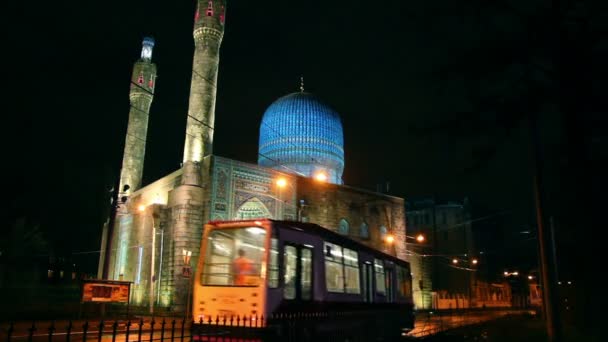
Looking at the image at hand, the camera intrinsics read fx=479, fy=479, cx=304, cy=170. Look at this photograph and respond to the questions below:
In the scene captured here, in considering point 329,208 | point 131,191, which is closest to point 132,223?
point 131,191

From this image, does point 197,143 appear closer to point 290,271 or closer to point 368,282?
point 368,282

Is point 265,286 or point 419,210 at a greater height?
point 419,210

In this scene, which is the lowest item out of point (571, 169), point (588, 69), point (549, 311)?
point (549, 311)

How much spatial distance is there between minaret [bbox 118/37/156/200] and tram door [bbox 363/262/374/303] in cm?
2449

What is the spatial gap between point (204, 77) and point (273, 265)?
22132 millimetres

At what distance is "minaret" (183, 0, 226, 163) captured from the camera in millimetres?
27203

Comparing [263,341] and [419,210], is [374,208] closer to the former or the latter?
[419,210]

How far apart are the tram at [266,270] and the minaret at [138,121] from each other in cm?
2578

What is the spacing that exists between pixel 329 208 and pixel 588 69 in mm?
23215

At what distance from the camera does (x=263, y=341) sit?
8.02 m

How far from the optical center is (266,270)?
8.41 metres

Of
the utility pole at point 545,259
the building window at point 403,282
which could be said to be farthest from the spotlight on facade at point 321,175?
the utility pole at point 545,259

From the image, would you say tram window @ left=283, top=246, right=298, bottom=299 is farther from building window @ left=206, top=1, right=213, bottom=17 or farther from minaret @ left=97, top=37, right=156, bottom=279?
minaret @ left=97, top=37, right=156, bottom=279

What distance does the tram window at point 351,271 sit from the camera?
11094mm
